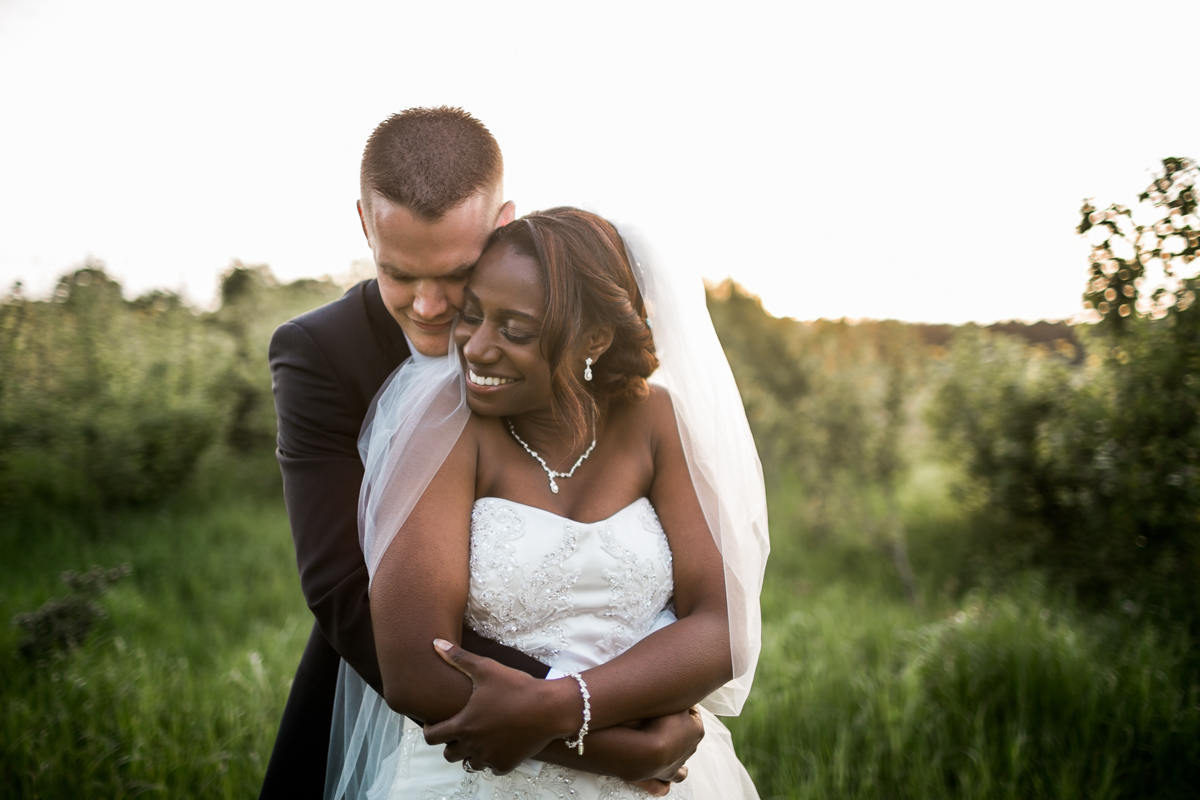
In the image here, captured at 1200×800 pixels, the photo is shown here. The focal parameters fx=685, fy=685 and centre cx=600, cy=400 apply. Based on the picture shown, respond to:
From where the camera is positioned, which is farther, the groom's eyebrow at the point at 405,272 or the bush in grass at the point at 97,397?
the bush in grass at the point at 97,397

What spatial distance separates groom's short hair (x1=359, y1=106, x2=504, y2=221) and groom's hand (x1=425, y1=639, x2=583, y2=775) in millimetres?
1466

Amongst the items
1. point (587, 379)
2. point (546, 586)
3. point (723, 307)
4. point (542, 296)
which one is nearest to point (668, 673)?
point (546, 586)

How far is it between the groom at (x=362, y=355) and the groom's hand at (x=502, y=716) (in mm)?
222

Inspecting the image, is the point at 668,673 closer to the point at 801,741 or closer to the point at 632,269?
the point at 632,269

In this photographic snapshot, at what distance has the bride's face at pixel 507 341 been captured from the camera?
7.26ft

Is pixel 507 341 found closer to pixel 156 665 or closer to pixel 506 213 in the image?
pixel 506 213

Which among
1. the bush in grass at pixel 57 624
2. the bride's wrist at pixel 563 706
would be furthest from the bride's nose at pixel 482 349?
the bush in grass at pixel 57 624

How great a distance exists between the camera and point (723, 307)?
29.3 ft

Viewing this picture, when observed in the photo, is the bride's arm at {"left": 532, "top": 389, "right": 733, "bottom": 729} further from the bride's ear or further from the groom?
the bride's ear

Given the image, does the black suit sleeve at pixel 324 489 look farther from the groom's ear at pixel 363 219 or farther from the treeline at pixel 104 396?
the treeline at pixel 104 396

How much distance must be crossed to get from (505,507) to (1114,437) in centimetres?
446

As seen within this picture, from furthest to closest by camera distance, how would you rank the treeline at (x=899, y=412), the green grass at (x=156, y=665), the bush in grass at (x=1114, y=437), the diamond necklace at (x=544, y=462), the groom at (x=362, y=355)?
the treeline at (x=899, y=412)
the bush in grass at (x=1114, y=437)
the green grass at (x=156, y=665)
the diamond necklace at (x=544, y=462)
the groom at (x=362, y=355)

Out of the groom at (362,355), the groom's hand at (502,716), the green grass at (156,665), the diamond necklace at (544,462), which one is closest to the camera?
the groom's hand at (502,716)

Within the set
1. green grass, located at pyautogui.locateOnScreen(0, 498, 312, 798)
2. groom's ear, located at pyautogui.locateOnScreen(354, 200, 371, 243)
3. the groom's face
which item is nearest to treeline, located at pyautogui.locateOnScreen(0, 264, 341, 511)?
green grass, located at pyautogui.locateOnScreen(0, 498, 312, 798)
